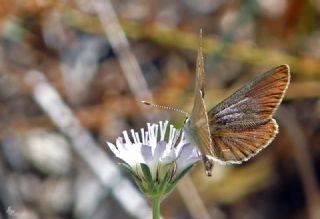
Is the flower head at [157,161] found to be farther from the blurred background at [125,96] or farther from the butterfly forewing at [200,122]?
the blurred background at [125,96]

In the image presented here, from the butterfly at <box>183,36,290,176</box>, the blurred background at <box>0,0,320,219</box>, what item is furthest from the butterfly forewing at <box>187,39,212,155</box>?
the blurred background at <box>0,0,320,219</box>

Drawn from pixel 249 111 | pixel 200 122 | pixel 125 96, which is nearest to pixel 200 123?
pixel 200 122

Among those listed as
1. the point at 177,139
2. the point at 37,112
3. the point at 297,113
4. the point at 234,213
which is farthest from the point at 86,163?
the point at 177,139

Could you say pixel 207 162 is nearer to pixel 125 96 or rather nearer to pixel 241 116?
pixel 241 116

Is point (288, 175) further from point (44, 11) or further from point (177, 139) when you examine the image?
point (177, 139)

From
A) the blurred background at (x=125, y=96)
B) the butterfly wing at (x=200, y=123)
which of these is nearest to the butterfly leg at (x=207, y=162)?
the butterfly wing at (x=200, y=123)
